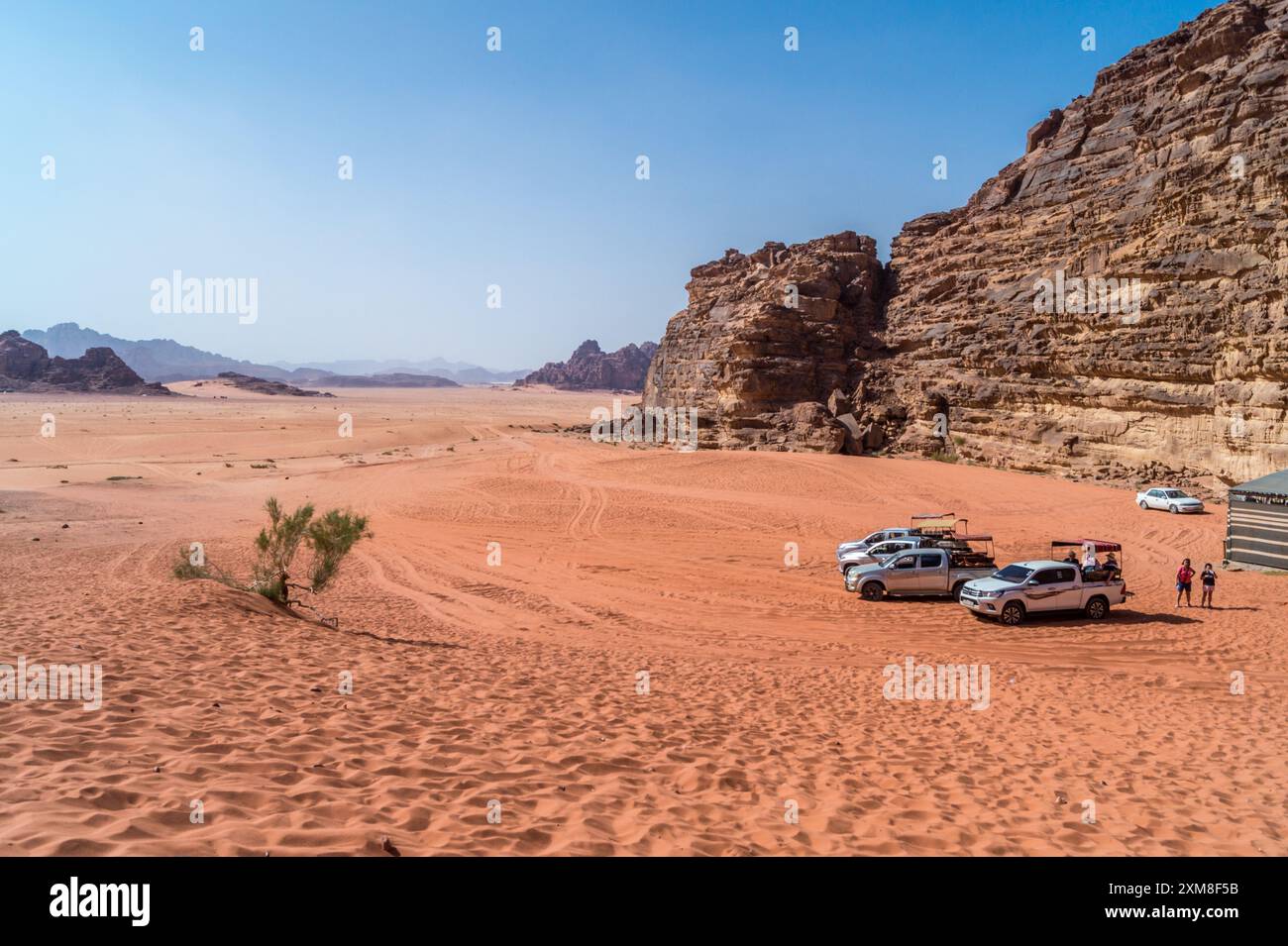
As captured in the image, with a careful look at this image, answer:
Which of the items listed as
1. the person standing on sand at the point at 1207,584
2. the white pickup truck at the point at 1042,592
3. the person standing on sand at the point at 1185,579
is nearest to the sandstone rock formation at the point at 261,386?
the white pickup truck at the point at 1042,592

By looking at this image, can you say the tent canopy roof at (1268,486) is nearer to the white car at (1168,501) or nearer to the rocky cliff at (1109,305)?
the white car at (1168,501)

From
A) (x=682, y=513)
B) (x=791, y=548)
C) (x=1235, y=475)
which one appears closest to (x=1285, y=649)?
(x=791, y=548)

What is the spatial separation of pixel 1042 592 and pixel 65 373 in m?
182

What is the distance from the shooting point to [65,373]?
14212 centimetres

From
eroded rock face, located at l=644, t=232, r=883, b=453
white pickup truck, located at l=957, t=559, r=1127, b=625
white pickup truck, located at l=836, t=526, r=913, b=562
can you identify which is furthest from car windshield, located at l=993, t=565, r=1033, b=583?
eroded rock face, located at l=644, t=232, r=883, b=453

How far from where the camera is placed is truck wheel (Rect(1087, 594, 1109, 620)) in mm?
16844

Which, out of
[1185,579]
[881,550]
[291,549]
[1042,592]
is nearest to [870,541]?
[881,550]

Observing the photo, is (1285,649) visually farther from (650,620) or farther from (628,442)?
(628,442)

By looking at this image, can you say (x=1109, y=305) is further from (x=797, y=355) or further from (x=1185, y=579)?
(x=1185, y=579)

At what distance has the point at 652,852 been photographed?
5.68 metres

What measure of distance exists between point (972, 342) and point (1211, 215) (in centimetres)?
1541

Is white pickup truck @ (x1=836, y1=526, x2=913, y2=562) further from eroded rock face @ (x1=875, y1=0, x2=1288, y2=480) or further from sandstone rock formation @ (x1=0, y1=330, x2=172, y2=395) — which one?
sandstone rock formation @ (x1=0, y1=330, x2=172, y2=395)

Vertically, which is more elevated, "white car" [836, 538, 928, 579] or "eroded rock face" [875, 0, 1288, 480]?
"eroded rock face" [875, 0, 1288, 480]

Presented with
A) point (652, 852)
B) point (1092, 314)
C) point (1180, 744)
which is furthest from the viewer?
point (1092, 314)
